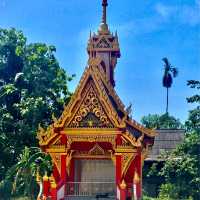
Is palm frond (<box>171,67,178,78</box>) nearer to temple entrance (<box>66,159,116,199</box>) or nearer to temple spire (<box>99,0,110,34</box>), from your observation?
temple spire (<box>99,0,110,34</box>)

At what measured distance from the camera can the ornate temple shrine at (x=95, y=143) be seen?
17922 millimetres

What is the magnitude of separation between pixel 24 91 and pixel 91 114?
7.13 meters

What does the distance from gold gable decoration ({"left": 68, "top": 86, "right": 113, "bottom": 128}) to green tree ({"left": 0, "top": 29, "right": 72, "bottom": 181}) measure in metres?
Result: 5.38

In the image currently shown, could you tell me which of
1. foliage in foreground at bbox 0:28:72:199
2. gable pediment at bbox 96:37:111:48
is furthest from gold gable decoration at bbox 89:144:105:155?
gable pediment at bbox 96:37:111:48

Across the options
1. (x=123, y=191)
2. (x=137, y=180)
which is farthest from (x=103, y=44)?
(x=123, y=191)

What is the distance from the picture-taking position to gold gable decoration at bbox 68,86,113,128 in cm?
1820

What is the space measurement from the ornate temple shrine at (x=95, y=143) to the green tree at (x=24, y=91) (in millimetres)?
4789

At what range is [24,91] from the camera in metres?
24.6

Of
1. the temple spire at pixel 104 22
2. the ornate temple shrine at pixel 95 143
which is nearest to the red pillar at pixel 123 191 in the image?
the ornate temple shrine at pixel 95 143

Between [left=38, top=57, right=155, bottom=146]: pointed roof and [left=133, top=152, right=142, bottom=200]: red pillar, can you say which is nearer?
[left=133, top=152, right=142, bottom=200]: red pillar

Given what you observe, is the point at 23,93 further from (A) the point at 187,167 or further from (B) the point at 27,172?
(A) the point at 187,167

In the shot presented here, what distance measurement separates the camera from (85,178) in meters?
19.9

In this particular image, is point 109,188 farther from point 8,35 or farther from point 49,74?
point 8,35

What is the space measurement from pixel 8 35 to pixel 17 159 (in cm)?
668
